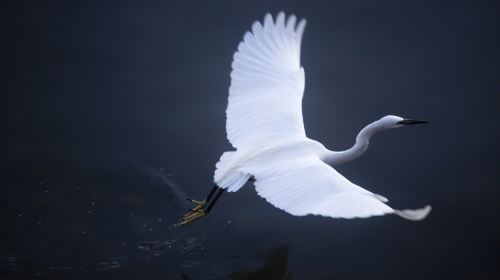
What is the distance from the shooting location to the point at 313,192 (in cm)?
444

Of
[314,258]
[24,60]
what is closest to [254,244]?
[314,258]

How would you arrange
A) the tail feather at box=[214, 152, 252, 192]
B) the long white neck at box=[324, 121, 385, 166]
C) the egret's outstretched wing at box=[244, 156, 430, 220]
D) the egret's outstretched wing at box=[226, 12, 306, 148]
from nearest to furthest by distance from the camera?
the egret's outstretched wing at box=[244, 156, 430, 220]
the tail feather at box=[214, 152, 252, 192]
the long white neck at box=[324, 121, 385, 166]
the egret's outstretched wing at box=[226, 12, 306, 148]

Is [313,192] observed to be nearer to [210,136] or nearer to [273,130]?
[273,130]

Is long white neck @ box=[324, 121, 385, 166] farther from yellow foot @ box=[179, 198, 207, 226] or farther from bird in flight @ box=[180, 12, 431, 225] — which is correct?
yellow foot @ box=[179, 198, 207, 226]

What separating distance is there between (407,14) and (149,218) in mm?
3897

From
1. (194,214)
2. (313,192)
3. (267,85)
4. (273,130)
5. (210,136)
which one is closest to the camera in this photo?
(313,192)

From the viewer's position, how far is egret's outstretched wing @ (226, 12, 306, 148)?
568cm

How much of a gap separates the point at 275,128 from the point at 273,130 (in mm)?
28

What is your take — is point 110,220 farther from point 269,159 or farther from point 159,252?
point 269,159

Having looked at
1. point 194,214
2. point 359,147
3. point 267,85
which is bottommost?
point 194,214

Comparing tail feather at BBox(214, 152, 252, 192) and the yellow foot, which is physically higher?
tail feather at BBox(214, 152, 252, 192)

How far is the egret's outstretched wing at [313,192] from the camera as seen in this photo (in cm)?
403

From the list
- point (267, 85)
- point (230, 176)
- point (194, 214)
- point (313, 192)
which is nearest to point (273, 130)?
point (267, 85)

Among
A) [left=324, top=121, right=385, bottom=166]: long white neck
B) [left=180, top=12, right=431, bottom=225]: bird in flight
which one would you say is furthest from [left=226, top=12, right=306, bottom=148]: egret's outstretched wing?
[left=324, top=121, right=385, bottom=166]: long white neck
